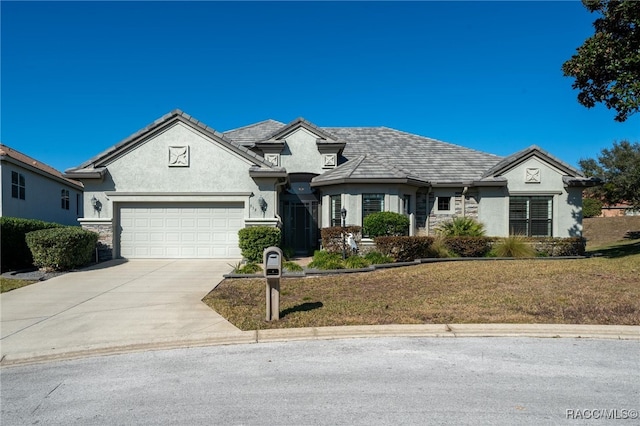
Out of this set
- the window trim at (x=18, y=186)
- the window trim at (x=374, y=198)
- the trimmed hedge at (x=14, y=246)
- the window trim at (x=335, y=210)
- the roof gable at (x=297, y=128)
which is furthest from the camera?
the roof gable at (x=297, y=128)

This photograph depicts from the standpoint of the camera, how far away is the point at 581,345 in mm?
5535

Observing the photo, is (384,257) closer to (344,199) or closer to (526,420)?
(344,199)

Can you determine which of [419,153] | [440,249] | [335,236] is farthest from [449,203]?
[335,236]

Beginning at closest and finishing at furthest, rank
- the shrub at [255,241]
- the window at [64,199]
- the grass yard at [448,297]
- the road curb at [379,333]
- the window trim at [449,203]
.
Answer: the road curb at [379,333] → the grass yard at [448,297] → the shrub at [255,241] → the window trim at [449,203] → the window at [64,199]

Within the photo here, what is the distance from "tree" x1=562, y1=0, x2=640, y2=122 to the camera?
11.2 metres

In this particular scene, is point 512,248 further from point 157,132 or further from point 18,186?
point 18,186

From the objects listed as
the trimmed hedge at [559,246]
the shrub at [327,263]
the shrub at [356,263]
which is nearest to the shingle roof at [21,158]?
the shrub at [327,263]

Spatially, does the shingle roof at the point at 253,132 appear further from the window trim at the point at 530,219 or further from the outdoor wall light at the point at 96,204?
the window trim at the point at 530,219

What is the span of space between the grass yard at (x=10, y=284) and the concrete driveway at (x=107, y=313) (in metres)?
0.38

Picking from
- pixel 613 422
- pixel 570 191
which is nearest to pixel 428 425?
pixel 613 422

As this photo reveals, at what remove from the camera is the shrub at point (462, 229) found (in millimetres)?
15453

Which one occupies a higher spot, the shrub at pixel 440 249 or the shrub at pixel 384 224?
the shrub at pixel 384 224

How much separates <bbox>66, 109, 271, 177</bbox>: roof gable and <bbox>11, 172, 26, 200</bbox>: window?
247 inches

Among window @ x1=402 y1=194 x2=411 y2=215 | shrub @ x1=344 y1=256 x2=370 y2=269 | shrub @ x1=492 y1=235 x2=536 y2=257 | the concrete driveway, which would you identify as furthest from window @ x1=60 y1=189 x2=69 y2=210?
shrub @ x1=492 y1=235 x2=536 y2=257
